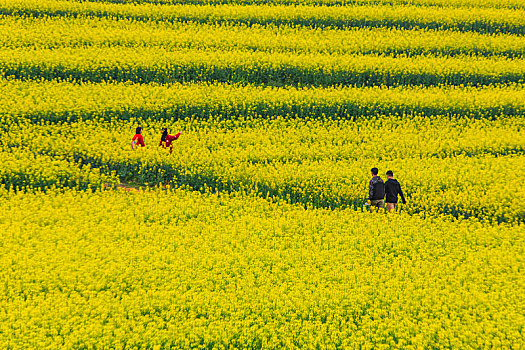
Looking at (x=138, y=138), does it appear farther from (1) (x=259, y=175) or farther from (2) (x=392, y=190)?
(2) (x=392, y=190)

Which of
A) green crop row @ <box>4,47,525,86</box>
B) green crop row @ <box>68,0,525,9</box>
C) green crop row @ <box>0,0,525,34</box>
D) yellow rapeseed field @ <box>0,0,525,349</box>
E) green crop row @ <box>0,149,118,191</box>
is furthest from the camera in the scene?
green crop row @ <box>68,0,525,9</box>

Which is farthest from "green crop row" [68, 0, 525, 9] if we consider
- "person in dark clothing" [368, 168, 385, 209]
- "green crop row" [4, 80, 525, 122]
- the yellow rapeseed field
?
"person in dark clothing" [368, 168, 385, 209]

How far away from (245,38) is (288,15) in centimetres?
569

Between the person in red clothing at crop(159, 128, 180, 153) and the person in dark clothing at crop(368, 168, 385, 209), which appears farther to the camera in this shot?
the person in red clothing at crop(159, 128, 180, 153)

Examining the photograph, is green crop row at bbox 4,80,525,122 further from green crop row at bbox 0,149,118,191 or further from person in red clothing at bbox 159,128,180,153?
green crop row at bbox 0,149,118,191

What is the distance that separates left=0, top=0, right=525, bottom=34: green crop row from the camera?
120 ft

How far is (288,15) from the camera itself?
1469 inches

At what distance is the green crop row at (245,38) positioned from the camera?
32.0 meters

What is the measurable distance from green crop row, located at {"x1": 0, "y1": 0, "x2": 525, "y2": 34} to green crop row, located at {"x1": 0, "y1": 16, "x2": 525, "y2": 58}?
119 centimetres

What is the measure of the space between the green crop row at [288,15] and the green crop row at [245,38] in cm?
119

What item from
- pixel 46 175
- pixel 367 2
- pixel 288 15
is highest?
pixel 367 2

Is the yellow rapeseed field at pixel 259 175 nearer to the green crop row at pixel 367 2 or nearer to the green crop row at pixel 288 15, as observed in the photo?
the green crop row at pixel 288 15

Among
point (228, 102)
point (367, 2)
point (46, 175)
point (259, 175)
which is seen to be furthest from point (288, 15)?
point (46, 175)

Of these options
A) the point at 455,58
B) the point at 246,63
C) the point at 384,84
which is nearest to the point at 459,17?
the point at 455,58
